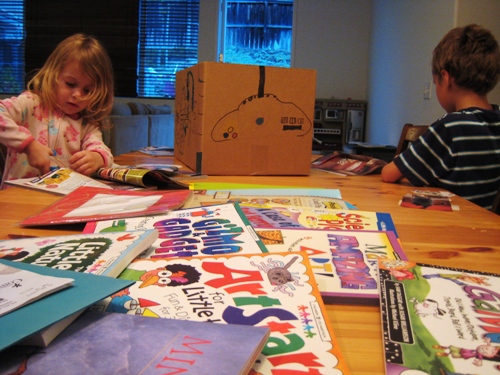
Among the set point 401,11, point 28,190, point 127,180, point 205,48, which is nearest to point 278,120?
point 127,180

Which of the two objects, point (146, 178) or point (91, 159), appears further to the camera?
point (91, 159)

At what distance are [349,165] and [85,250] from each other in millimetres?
1039

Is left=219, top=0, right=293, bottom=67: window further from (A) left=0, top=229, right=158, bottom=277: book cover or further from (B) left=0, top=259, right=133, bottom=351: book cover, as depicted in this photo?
(B) left=0, top=259, right=133, bottom=351: book cover

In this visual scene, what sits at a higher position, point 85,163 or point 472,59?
point 472,59

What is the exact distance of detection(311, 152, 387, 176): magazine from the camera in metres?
1.35

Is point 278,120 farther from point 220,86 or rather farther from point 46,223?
point 46,223

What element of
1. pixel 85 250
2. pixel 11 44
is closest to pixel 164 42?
pixel 11 44

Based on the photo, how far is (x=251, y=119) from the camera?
4.00ft

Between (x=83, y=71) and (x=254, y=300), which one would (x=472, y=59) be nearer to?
(x=83, y=71)

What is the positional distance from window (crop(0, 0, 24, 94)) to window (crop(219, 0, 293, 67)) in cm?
270

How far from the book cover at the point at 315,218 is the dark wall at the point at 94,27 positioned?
5747 millimetres

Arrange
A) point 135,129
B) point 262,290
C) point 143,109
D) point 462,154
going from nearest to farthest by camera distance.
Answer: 1. point 262,290
2. point 462,154
3. point 135,129
4. point 143,109

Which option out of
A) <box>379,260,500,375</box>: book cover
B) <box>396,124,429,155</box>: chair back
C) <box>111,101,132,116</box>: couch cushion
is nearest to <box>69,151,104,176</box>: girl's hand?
<box>379,260,500,375</box>: book cover

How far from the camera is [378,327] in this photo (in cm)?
39
